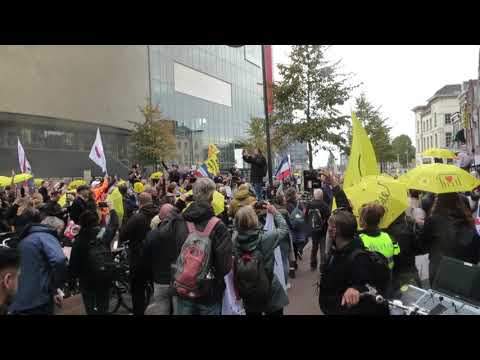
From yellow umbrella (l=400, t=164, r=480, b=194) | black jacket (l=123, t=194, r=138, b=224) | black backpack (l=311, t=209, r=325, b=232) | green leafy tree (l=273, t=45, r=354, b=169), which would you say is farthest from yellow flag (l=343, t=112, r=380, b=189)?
green leafy tree (l=273, t=45, r=354, b=169)

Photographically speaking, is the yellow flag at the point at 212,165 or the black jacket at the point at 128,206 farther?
the yellow flag at the point at 212,165

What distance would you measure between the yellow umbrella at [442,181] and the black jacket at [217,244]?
7.36 feet

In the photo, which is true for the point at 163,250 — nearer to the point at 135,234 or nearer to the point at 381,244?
the point at 135,234

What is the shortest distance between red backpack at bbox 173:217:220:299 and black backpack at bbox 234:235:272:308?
29 cm

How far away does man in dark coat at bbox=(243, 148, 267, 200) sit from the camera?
921cm

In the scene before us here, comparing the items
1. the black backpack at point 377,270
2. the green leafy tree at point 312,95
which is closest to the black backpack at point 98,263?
the black backpack at point 377,270

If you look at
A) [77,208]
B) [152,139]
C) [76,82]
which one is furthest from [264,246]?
[76,82]

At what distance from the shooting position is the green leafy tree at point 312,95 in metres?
17.9

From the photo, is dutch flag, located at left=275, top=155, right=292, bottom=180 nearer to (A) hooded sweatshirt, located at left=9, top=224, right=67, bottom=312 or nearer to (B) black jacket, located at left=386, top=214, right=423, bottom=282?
(B) black jacket, located at left=386, top=214, right=423, bottom=282

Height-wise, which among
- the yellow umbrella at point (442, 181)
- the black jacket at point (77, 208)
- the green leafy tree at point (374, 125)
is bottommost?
the black jacket at point (77, 208)

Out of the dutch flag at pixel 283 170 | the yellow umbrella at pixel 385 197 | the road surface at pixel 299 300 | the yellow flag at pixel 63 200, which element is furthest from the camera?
the dutch flag at pixel 283 170

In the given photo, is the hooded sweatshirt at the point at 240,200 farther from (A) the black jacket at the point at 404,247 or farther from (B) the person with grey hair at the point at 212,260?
(A) the black jacket at the point at 404,247

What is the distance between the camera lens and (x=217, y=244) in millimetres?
3512
